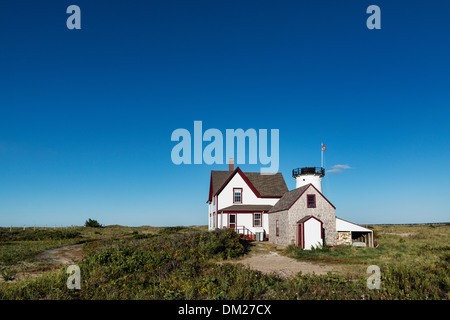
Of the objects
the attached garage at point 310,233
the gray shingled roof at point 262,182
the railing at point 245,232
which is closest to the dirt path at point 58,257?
the railing at point 245,232

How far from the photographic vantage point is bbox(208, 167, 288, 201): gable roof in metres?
35.6

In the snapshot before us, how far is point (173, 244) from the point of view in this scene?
20.3 m

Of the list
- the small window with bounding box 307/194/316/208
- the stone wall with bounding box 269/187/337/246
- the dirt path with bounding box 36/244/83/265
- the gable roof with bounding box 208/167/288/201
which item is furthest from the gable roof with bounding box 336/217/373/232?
the dirt path with bounding box 36/244/83/265

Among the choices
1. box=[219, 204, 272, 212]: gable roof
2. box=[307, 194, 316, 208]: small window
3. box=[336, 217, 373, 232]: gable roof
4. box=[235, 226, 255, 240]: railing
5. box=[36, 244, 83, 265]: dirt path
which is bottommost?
box=[36, 244, 83, 265]: dirt path

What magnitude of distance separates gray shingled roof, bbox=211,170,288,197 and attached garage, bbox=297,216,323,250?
406 inches

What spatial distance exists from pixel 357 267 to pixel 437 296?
281 inches

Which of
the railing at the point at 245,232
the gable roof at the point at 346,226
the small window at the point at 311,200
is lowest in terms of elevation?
the railing at the point at 245,232

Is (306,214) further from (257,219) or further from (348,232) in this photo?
(257,219)

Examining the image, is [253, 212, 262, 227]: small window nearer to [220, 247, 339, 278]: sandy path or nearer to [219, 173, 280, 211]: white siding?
[219, 173, 280, 211]: white siding

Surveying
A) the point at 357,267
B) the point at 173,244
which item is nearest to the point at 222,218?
the point at 173,244

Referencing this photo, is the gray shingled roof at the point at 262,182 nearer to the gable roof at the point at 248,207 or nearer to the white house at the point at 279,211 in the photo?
the white house at the point at 279,211

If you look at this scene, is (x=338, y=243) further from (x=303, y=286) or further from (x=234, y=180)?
(x=303, y=286)

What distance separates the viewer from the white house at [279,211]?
1046 inches
